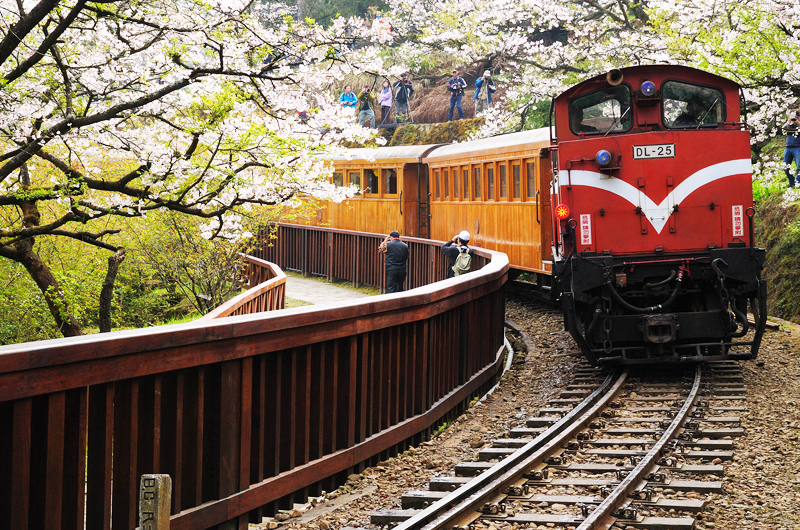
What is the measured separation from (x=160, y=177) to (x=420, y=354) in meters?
5.61

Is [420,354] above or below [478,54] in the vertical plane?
below

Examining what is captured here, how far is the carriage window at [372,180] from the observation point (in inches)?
945

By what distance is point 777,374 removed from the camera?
33.9 feet

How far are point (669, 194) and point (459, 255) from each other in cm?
472

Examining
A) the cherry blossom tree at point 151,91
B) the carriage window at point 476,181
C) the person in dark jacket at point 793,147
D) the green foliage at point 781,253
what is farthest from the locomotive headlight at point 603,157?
the carriage window at point 476,181

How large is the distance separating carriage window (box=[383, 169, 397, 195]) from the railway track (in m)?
14.0

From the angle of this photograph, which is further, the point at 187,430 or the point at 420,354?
A: the point at 420,354

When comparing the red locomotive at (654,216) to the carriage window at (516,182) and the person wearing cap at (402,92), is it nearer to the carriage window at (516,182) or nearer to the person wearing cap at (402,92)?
the carriage window at (516,182)

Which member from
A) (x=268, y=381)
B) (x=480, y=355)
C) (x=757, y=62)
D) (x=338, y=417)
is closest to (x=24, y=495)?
(x=268, y=381)

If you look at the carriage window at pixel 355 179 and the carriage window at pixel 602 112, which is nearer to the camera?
the carriage window at pixel 602 112

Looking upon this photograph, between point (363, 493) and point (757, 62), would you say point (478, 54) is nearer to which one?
point (757, 62)

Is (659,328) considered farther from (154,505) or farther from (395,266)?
(154,505)

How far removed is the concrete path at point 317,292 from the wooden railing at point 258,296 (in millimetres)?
1662

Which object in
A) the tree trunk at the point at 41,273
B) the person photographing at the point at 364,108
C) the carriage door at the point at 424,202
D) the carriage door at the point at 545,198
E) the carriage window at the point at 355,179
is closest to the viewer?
the tree trunk at the point at 41,273
